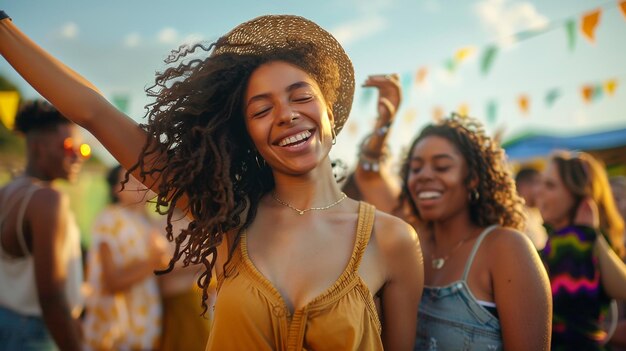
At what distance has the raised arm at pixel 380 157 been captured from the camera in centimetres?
310

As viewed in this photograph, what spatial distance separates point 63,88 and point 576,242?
10.3ft

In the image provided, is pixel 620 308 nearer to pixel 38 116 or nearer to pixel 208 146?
pixel 208 146

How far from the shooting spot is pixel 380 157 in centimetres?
353

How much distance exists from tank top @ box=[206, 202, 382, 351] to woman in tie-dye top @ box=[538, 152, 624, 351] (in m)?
1.91

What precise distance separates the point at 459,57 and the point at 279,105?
5378mm

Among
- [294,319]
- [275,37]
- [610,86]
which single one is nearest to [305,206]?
[294,319]

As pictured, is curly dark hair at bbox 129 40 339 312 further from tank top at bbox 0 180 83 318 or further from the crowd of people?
tank top at bbox 0 180 83 318

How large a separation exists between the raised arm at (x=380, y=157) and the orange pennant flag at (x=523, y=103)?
599 centimetres

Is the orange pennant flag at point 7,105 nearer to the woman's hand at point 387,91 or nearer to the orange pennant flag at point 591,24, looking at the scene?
the woman's hand at point 387,91

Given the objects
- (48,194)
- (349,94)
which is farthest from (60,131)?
(349,94)

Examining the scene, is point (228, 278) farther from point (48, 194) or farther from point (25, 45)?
point (48, 194)

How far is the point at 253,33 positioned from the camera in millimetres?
2158

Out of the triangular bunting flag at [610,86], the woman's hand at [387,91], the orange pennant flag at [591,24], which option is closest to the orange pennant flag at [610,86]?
the triangular bunting flag at [610,86]

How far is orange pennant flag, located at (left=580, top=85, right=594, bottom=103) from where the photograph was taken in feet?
28.5
